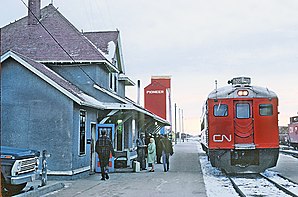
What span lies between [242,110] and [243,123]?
0.50m

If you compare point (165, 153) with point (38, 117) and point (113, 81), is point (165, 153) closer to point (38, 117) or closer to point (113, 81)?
point (38, 117)

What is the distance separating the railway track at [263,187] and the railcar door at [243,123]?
145 cm

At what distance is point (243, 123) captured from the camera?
16688 mm

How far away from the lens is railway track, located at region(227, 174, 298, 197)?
40.1 feet

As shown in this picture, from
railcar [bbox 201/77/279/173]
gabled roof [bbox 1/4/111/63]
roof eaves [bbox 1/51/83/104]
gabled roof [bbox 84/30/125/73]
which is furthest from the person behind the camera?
gabled roof [bbox 84/30/125/73]

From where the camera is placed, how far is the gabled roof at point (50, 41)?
20.2 meters

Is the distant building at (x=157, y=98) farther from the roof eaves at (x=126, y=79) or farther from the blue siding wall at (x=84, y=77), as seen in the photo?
the blue siding wall at (x=84, y=77)

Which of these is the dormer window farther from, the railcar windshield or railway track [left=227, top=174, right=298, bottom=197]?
railway track [left=227, top=174, right=298, bottom=197]

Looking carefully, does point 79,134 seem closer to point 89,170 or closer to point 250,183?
point 89,170

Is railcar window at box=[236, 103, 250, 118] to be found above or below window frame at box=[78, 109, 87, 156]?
above

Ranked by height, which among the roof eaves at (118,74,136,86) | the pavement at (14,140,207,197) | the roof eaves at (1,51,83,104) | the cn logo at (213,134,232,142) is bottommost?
the pavement at (14,140,207,197)

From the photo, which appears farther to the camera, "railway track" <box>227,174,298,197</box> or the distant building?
the distant building

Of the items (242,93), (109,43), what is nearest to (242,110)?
(242,93)

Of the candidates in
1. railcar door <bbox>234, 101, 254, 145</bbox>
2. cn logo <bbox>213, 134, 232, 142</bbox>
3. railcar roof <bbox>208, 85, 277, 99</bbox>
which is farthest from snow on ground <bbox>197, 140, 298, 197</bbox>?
railcar roof <bbox>208, 85, 277, 99</bbox>
